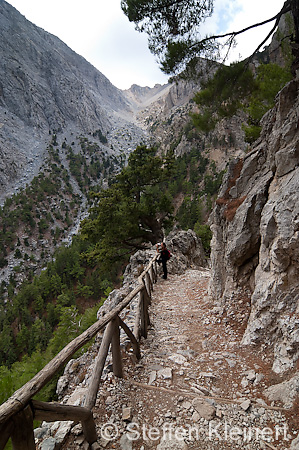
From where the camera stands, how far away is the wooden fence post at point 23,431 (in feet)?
5.40

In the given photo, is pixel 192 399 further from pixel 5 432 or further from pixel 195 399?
pixel 5 432

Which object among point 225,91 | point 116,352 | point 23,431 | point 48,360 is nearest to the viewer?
point 23,431

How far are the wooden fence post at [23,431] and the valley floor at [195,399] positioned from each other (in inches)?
40.0

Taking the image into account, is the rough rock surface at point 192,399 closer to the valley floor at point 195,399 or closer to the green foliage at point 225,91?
the valley floor at point 195,399

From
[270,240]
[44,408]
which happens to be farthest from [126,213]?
[44,408]

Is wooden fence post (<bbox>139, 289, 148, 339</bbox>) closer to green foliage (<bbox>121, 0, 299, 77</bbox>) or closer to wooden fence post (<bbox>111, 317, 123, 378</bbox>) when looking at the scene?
wooden fence post (<bbox>111, 317, 123, 378</bbox>)

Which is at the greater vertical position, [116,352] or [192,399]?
[116,352]

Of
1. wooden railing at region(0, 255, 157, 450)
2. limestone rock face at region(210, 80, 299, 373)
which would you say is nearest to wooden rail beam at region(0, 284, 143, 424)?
wooden railing at region(0, 255, 157, 450)

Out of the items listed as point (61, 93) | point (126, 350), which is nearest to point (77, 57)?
point (61, 93)

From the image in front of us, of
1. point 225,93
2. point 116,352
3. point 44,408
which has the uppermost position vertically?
point 225,93

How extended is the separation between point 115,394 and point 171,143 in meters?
94.6

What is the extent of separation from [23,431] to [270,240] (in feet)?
15.0

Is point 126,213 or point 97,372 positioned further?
point 126,213

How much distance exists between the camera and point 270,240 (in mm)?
4566
